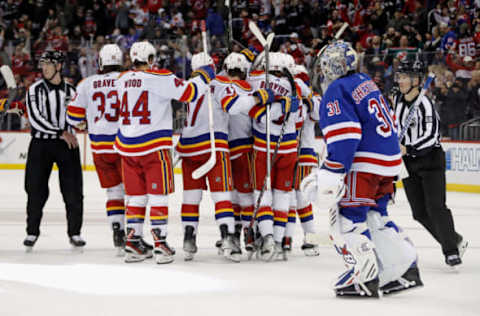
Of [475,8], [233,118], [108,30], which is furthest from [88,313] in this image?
[108,30]

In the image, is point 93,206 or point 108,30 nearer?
point 93,206

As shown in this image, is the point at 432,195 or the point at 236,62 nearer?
the point at 432,195

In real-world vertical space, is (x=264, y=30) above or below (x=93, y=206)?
above

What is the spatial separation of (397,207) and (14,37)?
10.1 meters

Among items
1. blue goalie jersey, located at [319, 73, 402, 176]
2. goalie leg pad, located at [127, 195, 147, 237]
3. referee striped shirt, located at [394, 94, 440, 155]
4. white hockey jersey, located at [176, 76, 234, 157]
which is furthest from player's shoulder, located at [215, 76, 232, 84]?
blue goalie jersey, located at [319, 73, 402, 176]

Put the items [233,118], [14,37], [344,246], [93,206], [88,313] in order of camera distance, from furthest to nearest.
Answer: [14,37]
[93,206]
[233,118]
[344,246]
[88,313]

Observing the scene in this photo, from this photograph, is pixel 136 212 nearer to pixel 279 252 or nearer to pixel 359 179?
pixel 279 252

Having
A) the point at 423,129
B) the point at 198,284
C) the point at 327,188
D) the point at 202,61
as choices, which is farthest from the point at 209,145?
the point at 327,188

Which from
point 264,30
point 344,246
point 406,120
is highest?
point 264,30

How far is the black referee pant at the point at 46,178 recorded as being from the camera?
6039 mm

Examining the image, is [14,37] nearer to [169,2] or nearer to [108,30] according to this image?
[108,30]

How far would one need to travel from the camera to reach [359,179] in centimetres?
426

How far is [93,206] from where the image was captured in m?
9.11

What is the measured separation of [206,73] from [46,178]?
155 cm
